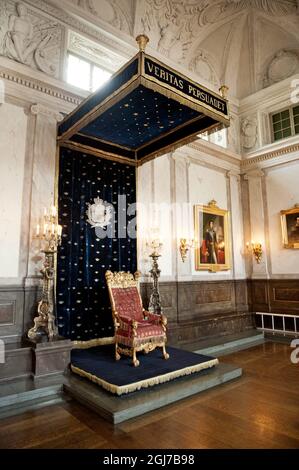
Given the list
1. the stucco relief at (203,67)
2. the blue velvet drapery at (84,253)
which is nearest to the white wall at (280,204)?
the stucco relief at (203,67)

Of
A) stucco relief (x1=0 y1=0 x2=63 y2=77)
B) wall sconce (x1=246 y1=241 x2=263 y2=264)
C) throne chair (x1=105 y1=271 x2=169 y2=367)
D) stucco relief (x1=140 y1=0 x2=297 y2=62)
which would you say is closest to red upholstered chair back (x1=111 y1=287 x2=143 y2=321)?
throne chair (x1=105 y1=271 x2=169 y2=367)

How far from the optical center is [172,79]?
158 inches

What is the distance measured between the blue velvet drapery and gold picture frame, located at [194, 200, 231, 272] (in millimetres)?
2197

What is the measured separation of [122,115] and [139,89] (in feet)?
2.52

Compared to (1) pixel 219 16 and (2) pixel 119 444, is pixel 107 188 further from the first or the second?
(1) pixel 219 16

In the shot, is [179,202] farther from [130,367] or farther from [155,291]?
[130,367]

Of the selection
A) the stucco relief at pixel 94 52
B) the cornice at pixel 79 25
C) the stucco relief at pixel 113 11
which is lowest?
the stucco relief at pixel 94 52

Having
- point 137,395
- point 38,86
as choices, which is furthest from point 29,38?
point 137,395

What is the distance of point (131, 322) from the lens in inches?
177

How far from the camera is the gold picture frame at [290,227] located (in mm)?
7711

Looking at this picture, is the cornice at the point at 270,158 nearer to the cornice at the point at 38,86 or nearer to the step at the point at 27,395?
the cornice at the point at 38,86

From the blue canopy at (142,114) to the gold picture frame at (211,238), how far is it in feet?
7.74

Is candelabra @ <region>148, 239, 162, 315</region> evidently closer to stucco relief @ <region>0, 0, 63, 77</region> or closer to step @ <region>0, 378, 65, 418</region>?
step @ <region>0, 378, 65, 418</region>

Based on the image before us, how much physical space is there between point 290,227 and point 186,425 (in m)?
6.14
